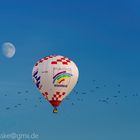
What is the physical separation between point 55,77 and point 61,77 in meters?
0.99

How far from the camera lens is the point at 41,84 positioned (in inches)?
4188

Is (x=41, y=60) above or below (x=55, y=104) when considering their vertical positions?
above

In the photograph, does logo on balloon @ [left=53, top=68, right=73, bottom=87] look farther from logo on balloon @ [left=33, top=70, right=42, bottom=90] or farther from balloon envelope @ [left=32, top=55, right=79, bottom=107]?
logo on balloon @ [left=33, top=70, right=42, bottom=90]

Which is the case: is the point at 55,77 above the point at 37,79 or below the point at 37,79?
below

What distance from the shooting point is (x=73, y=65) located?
106875 millimetres

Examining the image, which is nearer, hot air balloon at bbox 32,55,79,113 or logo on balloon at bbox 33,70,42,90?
hot air balloon at bbox 32,55,79,113

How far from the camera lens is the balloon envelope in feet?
346

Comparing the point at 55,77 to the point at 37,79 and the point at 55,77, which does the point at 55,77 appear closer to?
the point at 55,77

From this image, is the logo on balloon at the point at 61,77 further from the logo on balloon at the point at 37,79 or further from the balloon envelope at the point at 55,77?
the logo on balloon at the point at 37,79

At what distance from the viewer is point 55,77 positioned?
105562mm

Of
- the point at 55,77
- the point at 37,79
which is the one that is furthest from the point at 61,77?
the point at 37,79

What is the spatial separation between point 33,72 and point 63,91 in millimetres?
5804

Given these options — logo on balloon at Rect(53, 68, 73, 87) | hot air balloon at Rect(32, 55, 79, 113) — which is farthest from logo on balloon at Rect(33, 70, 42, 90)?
logo on balloon at Rect(53, 68, 73, 87)

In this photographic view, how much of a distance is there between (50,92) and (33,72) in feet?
14.3
